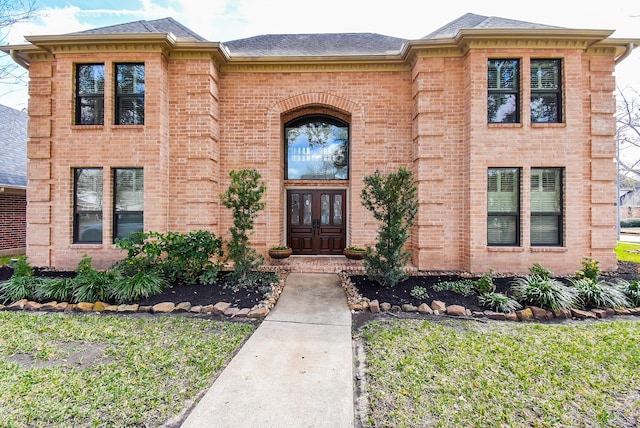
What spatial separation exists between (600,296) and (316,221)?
6542 millimetres

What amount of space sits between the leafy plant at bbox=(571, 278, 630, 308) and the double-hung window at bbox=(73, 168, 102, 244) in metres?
10.9

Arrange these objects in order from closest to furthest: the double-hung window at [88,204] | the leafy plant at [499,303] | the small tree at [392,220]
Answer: the leafy plant at [499,303]
the small tree at [392,220]
the double-hung window at [88,204]

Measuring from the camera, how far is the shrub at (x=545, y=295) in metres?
4.86

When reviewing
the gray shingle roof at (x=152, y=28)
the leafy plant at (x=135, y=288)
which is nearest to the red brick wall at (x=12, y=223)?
the gray shingle roof at (x=152, y=28)

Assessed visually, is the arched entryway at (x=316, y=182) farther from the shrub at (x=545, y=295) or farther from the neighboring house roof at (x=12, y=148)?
the neighboring house roof at (x=12, y=148)

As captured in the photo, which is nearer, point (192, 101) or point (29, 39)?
point (29, 39)

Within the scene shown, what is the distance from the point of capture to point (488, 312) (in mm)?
4738

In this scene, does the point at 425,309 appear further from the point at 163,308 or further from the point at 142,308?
the point at 142,308

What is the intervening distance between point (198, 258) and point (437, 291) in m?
5.10

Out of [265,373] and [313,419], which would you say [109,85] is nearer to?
[265,373]

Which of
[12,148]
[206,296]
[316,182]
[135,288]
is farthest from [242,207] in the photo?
[12,148]

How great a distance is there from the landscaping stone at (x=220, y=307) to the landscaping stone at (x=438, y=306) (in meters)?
3.66

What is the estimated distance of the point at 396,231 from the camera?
18.9 ft

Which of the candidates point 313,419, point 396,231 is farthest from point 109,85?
point 313,419
